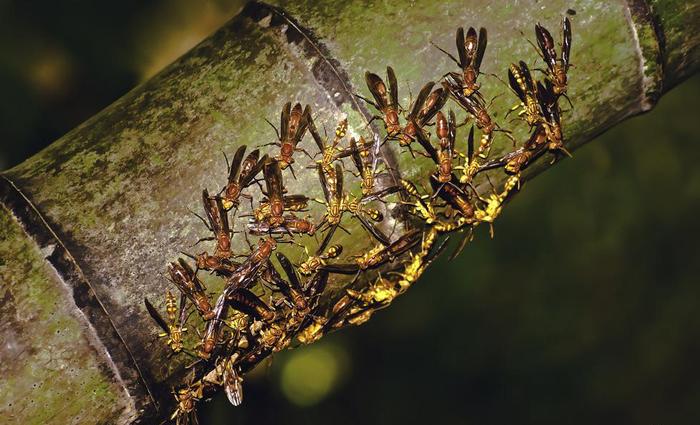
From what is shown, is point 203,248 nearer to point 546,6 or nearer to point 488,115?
point 488,115

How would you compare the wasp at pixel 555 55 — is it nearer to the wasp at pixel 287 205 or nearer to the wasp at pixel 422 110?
the wasp at pixel 422 110

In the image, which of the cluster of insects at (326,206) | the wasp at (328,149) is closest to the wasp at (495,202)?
the cluster of insects at (326,206)

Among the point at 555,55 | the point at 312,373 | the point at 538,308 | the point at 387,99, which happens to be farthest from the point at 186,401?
the point at 538,308

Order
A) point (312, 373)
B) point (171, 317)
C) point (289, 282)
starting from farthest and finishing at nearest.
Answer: point (312, 373) < point (289, 282) < point (171, 317)

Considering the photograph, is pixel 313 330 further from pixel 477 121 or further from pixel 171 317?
pixel 477 121

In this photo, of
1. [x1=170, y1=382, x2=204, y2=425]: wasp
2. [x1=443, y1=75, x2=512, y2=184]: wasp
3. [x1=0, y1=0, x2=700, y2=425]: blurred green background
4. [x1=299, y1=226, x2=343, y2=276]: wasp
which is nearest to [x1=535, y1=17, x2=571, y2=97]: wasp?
[x1=443, y1=75, x2=512, y2=184]: wasp

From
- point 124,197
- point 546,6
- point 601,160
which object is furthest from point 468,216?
point 601,160
